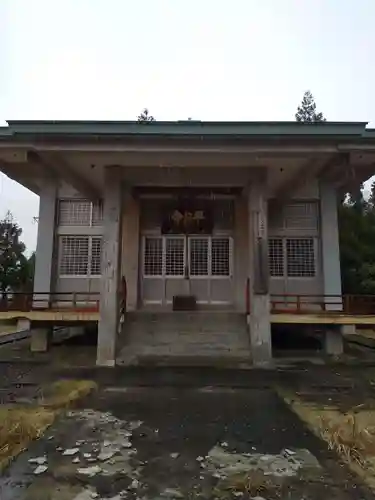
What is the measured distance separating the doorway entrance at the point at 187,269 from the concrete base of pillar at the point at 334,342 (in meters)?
2.86

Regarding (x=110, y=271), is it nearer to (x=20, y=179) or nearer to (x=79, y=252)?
(x=79, y=252)

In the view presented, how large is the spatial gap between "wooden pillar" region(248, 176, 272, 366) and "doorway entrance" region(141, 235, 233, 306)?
285 centimetres

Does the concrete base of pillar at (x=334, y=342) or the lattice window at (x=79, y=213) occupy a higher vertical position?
the lattice window at (x=79, y=213)

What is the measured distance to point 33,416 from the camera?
4.94 m

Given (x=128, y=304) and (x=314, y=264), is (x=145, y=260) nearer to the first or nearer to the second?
(x=128, y=304)

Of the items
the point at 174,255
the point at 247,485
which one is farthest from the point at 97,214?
the point at 247,485

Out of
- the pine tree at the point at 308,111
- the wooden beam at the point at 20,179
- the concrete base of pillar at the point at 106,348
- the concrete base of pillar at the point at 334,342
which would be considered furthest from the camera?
the pine tree at the point at 308,111

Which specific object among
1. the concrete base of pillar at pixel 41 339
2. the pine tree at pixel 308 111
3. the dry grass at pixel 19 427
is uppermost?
the pine tree at pixel 308 111

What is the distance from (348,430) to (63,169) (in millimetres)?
7685

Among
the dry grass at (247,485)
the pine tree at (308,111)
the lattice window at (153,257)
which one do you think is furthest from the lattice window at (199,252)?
the pine tree at (308,111)

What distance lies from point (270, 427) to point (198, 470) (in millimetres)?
1515

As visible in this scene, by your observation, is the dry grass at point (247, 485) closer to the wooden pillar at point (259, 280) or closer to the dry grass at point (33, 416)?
the dry grass at point (33, 416)

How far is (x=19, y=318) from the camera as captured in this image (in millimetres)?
10383

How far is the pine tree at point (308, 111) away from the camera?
A: 27.1 m
